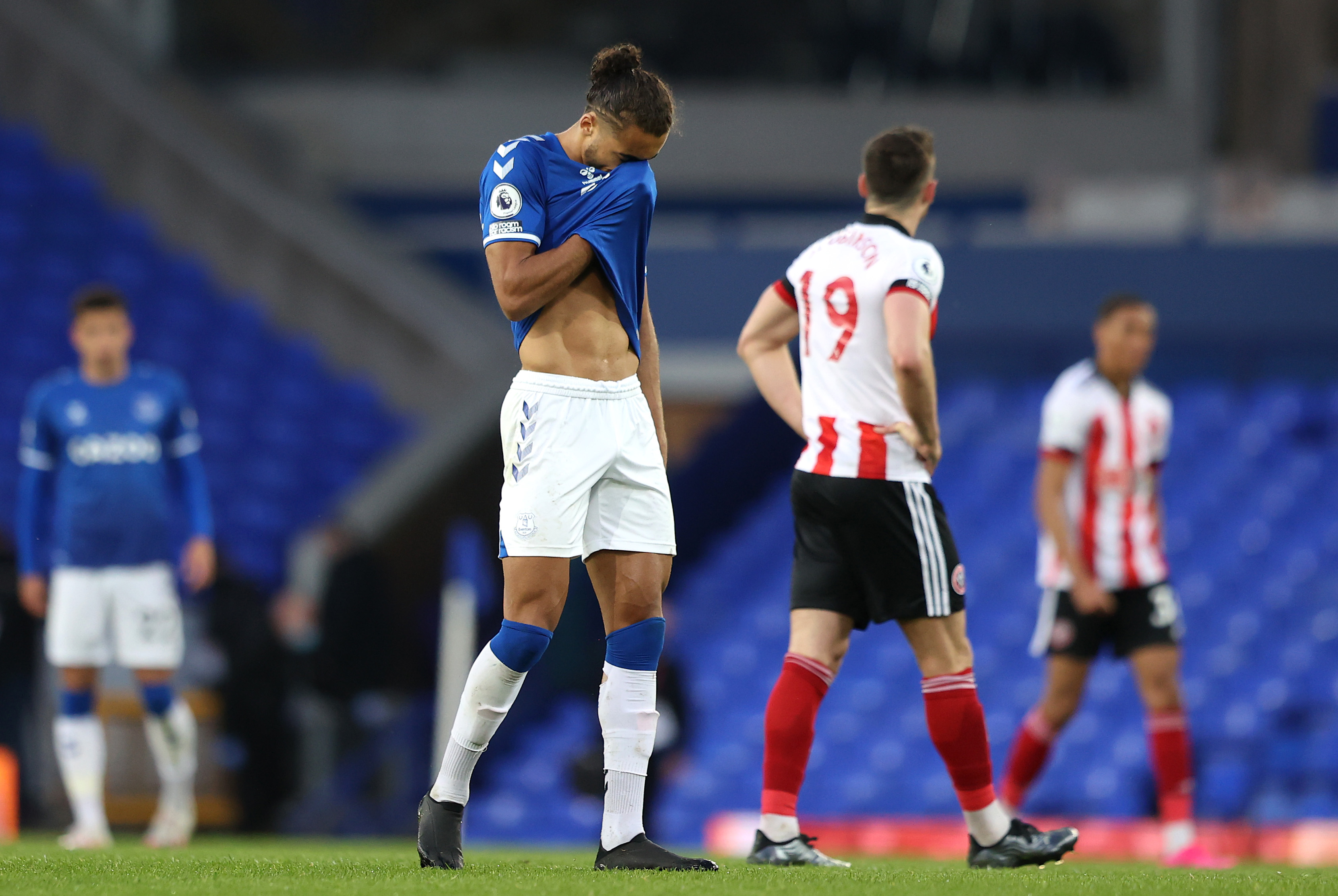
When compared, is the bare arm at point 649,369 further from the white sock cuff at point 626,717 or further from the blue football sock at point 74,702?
the blue football sock at point 74,702

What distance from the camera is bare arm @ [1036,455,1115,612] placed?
6.45 metres

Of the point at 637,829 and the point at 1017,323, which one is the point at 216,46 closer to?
the point at 1017,323

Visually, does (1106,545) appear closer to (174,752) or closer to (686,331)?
(174,752)

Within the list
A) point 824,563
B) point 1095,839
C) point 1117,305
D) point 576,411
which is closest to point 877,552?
point 824,563

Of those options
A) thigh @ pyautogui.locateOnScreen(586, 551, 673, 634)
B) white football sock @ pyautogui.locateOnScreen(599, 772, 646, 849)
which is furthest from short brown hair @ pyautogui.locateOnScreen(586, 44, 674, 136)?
white football sock @ pyautogui.locateOnScreen(599, 772, 646, 849)

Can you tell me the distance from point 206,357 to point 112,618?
26.5ft

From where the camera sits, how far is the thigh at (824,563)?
484cm

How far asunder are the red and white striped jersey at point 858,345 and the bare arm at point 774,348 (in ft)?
0.49

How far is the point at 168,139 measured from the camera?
16703 mm

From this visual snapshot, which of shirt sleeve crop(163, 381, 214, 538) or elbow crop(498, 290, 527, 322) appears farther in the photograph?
shirt sleeve crop(163, 381, 214, 538)

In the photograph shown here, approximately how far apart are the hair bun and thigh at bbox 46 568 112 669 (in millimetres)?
3590

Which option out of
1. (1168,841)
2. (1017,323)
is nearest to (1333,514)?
(1017,323)

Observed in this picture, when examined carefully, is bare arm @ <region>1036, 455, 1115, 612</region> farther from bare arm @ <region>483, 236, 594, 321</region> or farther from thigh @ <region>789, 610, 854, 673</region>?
bare arm @ <region>483, 236, 594, 321</region>

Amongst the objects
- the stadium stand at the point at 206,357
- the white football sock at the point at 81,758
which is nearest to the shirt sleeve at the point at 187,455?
the white football sock at the point at 81,758
